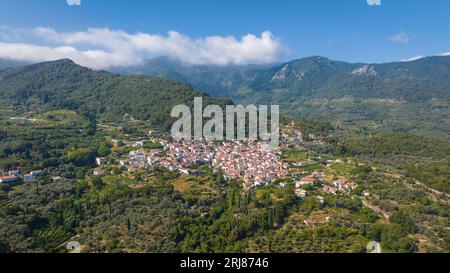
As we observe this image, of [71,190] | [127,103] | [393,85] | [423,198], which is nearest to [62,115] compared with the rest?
[127,103]

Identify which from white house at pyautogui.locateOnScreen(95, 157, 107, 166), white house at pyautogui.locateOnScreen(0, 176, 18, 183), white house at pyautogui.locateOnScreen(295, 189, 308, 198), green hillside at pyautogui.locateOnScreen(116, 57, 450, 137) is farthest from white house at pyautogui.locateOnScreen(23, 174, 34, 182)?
green hillside at pyautogui.locateOnScreen(116, 57, 450, 137)

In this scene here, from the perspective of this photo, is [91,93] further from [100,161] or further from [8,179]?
[8,179]

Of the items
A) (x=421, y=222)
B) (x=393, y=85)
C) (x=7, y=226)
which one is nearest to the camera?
(x=7, y=226)

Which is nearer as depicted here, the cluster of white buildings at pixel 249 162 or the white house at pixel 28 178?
the white house at pixel 28 178

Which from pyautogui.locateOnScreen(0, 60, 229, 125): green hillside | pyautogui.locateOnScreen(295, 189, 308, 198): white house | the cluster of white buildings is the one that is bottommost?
pyautogui.locateOnScreen(295, 189, 308, 198): white house

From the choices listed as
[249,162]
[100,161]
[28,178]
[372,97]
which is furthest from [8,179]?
[372,97]

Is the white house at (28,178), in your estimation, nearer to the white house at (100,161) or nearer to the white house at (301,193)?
the white house at (100,161)

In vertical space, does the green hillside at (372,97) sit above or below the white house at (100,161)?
above

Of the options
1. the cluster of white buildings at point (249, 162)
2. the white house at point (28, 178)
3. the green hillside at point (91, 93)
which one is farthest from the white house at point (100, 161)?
the green hillside at point (91, 93)

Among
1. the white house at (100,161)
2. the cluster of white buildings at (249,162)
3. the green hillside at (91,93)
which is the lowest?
the cluster of white buildings at (249,162)

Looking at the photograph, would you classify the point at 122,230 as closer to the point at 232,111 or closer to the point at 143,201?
the point at 143,201

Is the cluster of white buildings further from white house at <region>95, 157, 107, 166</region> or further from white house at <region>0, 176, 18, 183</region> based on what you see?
A: white house at <region>0, 176, 18, 183</region>
